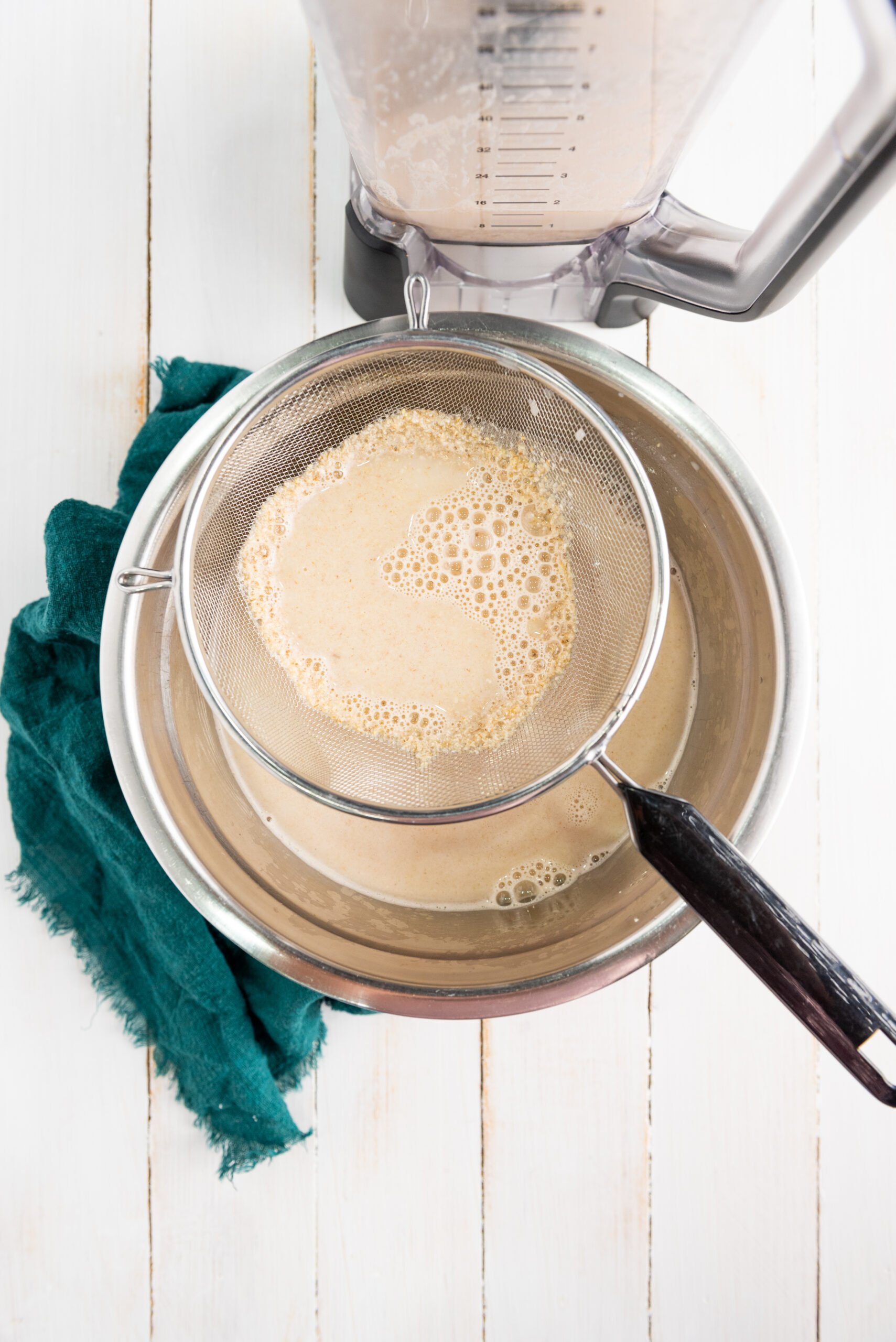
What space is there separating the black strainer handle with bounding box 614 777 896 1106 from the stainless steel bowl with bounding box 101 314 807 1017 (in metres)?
0.08

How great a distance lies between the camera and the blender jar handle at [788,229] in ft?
1.42

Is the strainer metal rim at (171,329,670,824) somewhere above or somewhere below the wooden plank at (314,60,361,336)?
below

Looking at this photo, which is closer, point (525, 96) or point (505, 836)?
point (525, 96)

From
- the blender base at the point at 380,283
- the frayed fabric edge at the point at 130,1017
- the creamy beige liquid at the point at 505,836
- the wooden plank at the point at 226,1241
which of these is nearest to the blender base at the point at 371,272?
the blender base at the point at 380,283

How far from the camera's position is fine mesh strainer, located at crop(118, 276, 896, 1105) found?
25.9 inches

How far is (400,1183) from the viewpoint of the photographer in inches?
35.8

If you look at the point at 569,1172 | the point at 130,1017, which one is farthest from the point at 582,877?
the point at 130,1017

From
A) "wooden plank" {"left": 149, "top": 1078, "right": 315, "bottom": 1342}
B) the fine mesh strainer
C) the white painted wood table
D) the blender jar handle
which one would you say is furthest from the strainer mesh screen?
"wooden plank" {"left": 149, "top": 1078, "right": 315, "bottom": 1342}

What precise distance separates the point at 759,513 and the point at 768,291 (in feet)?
0.54

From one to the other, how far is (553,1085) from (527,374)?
673 mm

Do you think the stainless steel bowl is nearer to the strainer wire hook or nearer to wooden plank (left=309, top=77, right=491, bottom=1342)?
the strainer wire hook

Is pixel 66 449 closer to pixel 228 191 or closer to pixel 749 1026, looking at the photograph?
pixel 228 191

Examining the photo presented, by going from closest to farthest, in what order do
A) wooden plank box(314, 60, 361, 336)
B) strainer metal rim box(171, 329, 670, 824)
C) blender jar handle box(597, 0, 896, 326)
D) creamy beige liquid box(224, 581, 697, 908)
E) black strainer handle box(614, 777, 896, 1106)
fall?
1. blender jar handle box(597, 0, 896, 326)
2. black strainer handle box(614, 777, 896, 1106)
3. strainer metal rim box(171, 329, 670, 824)
4. creamy beige liquid box(224, 581, 697, 908)
5. wooden plank box(314, 60, 361, 336)

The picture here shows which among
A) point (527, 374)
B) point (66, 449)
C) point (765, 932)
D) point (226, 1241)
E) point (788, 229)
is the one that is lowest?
point (226, 1241)
